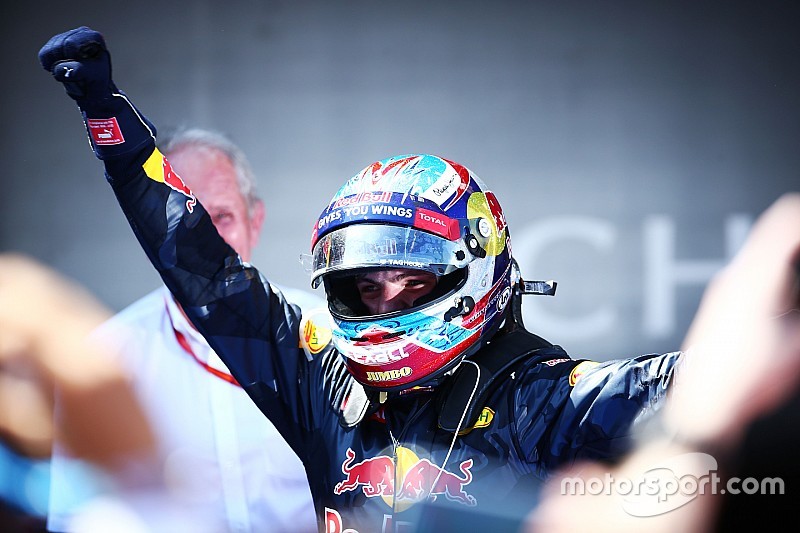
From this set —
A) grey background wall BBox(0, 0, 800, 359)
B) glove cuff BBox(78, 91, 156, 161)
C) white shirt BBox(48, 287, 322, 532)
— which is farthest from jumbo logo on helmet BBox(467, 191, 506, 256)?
white shirt BBox(48, 287, 322, 532)

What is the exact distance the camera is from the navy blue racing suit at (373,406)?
1.58m

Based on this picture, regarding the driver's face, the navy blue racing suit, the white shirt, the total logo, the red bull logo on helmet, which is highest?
the red bull logo on helmet

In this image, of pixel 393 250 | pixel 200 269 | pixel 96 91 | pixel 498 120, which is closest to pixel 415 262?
pixel 393 250

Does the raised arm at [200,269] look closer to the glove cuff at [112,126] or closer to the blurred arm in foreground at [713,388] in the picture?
the glove cuff at [112,126]

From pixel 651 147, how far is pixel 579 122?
234 millimetres

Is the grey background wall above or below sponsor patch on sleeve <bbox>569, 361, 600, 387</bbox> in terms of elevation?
above

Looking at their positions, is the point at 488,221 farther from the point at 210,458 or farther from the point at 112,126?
the point at 210,458

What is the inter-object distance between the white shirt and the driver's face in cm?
102

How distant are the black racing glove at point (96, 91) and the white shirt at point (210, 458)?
1066mm

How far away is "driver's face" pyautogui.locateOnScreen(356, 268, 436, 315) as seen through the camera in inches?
71.6

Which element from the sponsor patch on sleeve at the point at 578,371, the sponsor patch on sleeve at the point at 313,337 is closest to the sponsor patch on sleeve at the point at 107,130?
the sponsor patch on sleeve at the point at 313,337

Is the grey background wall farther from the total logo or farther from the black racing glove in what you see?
the total logo

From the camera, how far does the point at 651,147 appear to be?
2746 mm

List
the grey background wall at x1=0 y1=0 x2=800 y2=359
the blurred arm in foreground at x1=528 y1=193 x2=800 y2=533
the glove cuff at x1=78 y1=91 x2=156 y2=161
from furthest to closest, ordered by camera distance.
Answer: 1. the grey background wall at x1=0 y1=0 x2=800 y2=359
2. the glove cuff at x1=78 y1=91 x2=156 y2=161
3. the blurred arm in foreground at x1=528 y1=193 x2=800 y2=533
